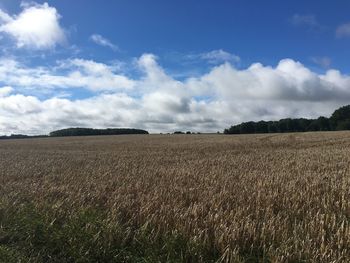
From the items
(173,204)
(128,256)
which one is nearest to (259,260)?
(128,256)

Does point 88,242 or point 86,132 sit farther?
point 86,132

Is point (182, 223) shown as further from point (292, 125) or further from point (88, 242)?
point (292, 125)

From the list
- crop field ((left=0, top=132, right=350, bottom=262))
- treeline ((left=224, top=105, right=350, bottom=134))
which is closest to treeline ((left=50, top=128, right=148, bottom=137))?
treeline ((left=224, top=105, right=350, bottom=134))

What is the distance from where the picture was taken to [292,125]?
10081cm

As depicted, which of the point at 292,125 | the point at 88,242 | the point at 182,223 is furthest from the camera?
the point at 292,125

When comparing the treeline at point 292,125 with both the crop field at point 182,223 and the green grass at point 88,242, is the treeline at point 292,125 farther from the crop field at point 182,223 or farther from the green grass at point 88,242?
the green grass at point 88,242

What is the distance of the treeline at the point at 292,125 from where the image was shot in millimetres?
97938

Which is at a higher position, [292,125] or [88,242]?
[292,125]

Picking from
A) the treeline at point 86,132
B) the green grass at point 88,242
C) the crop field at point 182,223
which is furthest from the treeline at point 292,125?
the green grass at point 88,242

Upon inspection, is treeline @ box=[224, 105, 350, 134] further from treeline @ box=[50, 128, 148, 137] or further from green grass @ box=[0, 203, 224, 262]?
green grass @ box=[0, 203, 224, 262]

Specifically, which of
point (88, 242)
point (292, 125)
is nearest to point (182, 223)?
point (88, 242)

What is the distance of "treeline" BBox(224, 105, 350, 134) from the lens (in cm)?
9794

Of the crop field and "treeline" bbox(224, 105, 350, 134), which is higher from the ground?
"treeline" bbox(224, 105, 350, 134)

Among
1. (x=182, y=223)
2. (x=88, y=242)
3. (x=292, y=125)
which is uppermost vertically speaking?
(x=292, y=125)
